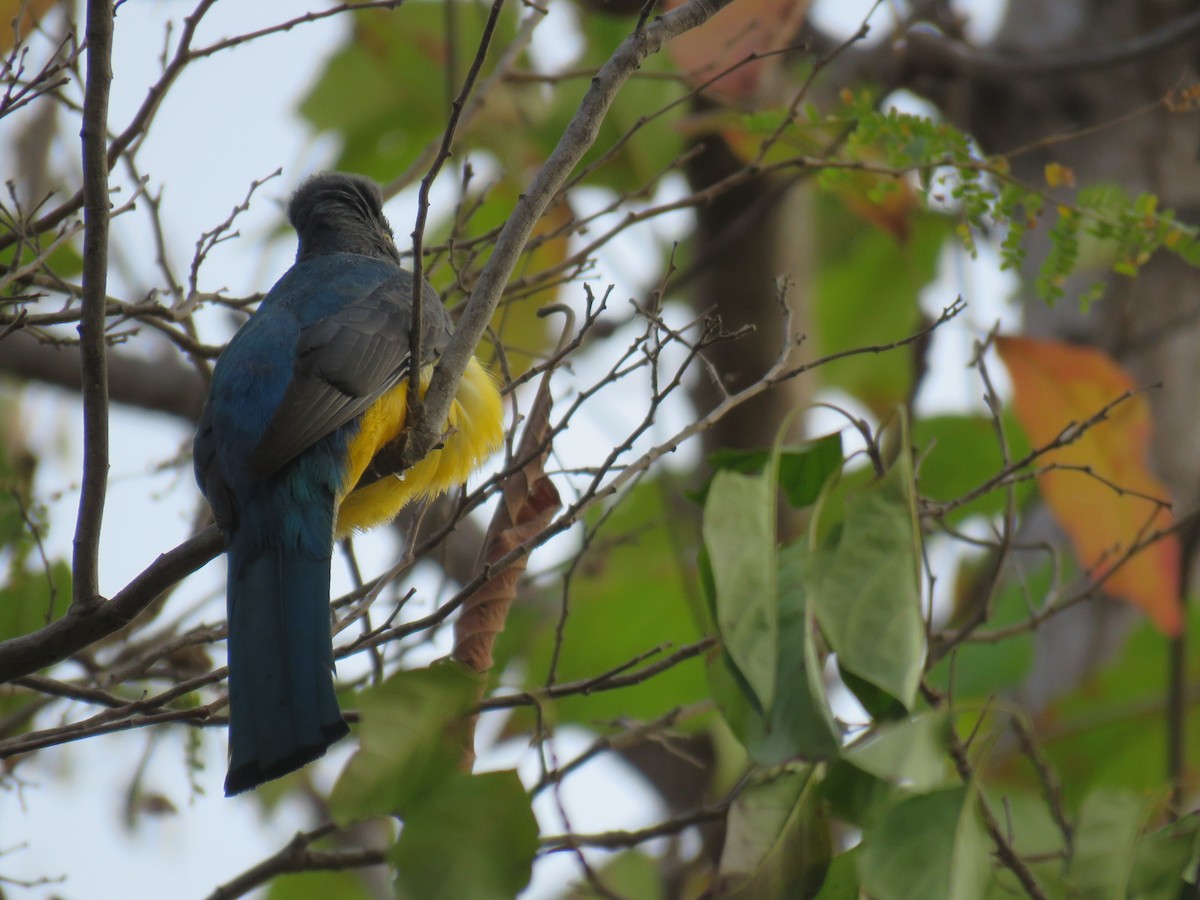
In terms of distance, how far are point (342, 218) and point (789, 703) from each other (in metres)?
3.16

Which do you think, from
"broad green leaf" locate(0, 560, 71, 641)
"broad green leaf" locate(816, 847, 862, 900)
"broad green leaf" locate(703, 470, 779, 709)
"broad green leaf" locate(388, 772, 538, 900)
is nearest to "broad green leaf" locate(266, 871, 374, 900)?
"broad green leaf" locate(0, 560, 71, 641)

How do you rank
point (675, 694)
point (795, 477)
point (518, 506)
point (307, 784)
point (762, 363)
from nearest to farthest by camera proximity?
1. point (795, 477)
2. point (518, 506)
3. point (675, 694)
4. point (762, 363)
5. point (307, 784)

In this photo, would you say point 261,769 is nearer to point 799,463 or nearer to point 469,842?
point 469,842

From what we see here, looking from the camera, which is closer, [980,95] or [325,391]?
[325,391]

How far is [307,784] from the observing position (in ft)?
27.1

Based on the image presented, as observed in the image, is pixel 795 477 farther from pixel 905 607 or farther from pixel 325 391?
pixel 325 391

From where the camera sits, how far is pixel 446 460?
13.5 ft

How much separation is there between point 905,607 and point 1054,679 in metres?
3.85

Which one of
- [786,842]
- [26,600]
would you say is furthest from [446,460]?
[786,842]

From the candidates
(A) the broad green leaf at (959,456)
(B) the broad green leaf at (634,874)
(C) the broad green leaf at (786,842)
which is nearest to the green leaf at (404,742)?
(C) the broad green leaf at (786,842)

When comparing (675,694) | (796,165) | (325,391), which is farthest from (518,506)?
(675,694)

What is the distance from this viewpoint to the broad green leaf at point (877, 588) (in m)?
2.37

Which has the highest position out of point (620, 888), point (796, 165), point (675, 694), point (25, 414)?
point (25, 414)

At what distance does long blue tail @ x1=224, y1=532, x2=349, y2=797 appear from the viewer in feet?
9.43
